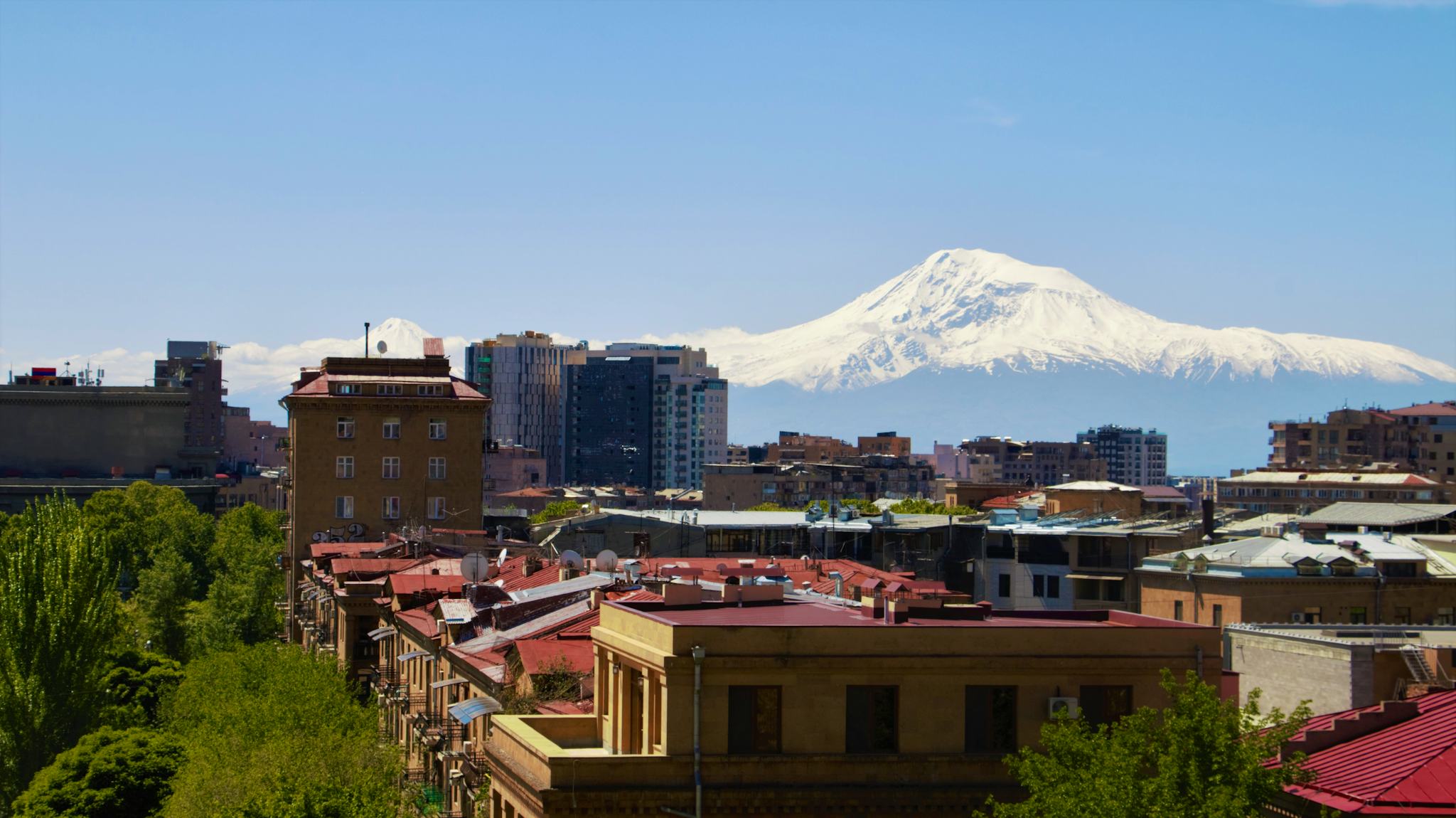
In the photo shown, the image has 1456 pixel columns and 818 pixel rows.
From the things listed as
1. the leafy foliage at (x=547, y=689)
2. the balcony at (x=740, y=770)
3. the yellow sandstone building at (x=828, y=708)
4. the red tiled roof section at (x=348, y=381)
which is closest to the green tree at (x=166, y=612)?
the red tiled roof section at (x=348, y=381)

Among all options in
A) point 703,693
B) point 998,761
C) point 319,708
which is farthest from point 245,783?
point 998,761

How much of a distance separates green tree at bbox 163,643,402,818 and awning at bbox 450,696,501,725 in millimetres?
2452

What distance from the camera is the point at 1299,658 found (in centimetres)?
4209

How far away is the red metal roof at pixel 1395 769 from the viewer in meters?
30.1

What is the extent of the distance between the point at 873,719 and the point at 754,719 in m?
2.22

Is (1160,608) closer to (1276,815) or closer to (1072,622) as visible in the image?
(1072,622)

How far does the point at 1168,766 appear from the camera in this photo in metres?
27.2

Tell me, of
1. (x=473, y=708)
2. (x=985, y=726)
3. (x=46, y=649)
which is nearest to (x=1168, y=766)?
(x=985, y=726)

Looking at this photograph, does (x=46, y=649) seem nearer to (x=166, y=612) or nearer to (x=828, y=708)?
(x=166, y=612)

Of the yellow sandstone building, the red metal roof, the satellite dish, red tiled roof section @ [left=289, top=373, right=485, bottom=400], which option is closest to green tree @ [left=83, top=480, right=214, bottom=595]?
red tiled roof section @ [left=289, top=373, right=485, bottom=400]

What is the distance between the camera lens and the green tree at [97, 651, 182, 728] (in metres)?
77.9

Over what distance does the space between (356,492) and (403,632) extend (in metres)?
48.5

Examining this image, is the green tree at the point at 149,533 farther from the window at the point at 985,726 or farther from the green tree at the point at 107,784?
the window at the point at 985,726

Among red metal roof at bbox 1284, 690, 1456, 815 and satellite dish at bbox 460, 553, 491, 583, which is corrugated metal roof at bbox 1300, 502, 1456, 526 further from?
red metal roof at bbox 1284, 690, 1456, 815
